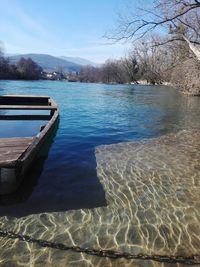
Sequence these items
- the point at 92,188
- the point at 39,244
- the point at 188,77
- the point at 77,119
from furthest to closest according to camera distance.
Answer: the point at 188,77
the point at 77,119
the point at 92,188
the point at 39,244

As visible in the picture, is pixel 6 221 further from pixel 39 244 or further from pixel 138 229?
pixel 138 229

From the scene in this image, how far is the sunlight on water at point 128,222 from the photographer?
177 inches

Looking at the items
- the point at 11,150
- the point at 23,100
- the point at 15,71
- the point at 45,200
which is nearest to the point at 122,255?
the point at 45,200

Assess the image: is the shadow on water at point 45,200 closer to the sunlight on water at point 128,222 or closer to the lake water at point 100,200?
the lake water at point 100,200

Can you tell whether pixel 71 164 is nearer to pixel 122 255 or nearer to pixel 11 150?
pixel 11 150

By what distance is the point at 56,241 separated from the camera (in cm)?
484

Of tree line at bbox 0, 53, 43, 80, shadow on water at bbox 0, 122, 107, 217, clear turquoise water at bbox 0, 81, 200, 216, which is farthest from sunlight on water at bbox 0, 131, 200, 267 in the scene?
tree line at bbox 0, 53, 43, 80

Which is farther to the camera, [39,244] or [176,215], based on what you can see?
[176,215]

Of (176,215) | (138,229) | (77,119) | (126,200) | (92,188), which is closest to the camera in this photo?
(138,229)

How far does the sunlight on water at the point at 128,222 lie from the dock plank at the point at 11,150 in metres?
1.10

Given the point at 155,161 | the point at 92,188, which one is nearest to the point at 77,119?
the point at 155,161

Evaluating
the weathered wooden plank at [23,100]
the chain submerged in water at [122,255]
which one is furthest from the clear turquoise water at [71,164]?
the weathered wooden plank at [23,100]

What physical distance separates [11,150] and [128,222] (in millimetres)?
3118

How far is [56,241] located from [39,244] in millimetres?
291
